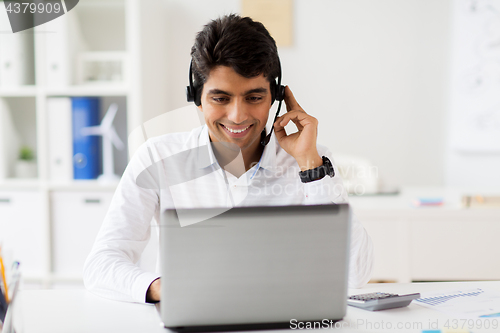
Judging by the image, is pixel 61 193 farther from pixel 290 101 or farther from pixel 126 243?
pixel 290 101

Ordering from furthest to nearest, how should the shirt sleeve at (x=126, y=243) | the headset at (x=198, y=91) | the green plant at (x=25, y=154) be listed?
the green plant at (x=25, y=154) < the headset at (x=198, y=91) < the shirt sleeve at (x=126, y=243)

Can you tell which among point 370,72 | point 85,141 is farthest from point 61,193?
point 370,72

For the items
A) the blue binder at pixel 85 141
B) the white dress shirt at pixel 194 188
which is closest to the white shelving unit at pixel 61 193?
the blue binder at pixel 85 141

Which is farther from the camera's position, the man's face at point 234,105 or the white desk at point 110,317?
the man's face at point 234,105

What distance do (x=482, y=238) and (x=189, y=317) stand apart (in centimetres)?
152

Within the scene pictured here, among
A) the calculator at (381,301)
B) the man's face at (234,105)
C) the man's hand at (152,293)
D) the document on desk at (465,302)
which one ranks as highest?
the man's face at (234,105)

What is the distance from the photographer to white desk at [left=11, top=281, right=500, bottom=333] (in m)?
0.77

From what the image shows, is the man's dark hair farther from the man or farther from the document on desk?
the document on desk

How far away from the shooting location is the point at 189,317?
0.67 m

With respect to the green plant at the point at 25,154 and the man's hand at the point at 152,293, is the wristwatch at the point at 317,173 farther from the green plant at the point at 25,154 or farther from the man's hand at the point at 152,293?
the green plant at the point at 25,154

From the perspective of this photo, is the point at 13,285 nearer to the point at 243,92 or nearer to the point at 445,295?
the point at 243,92

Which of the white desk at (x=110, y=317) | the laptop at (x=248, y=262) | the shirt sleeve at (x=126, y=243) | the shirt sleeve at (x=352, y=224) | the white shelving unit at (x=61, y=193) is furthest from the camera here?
the white shelving unit at (x=61, y=193)

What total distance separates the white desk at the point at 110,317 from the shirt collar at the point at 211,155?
493 millimetres

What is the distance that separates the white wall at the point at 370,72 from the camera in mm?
2236
